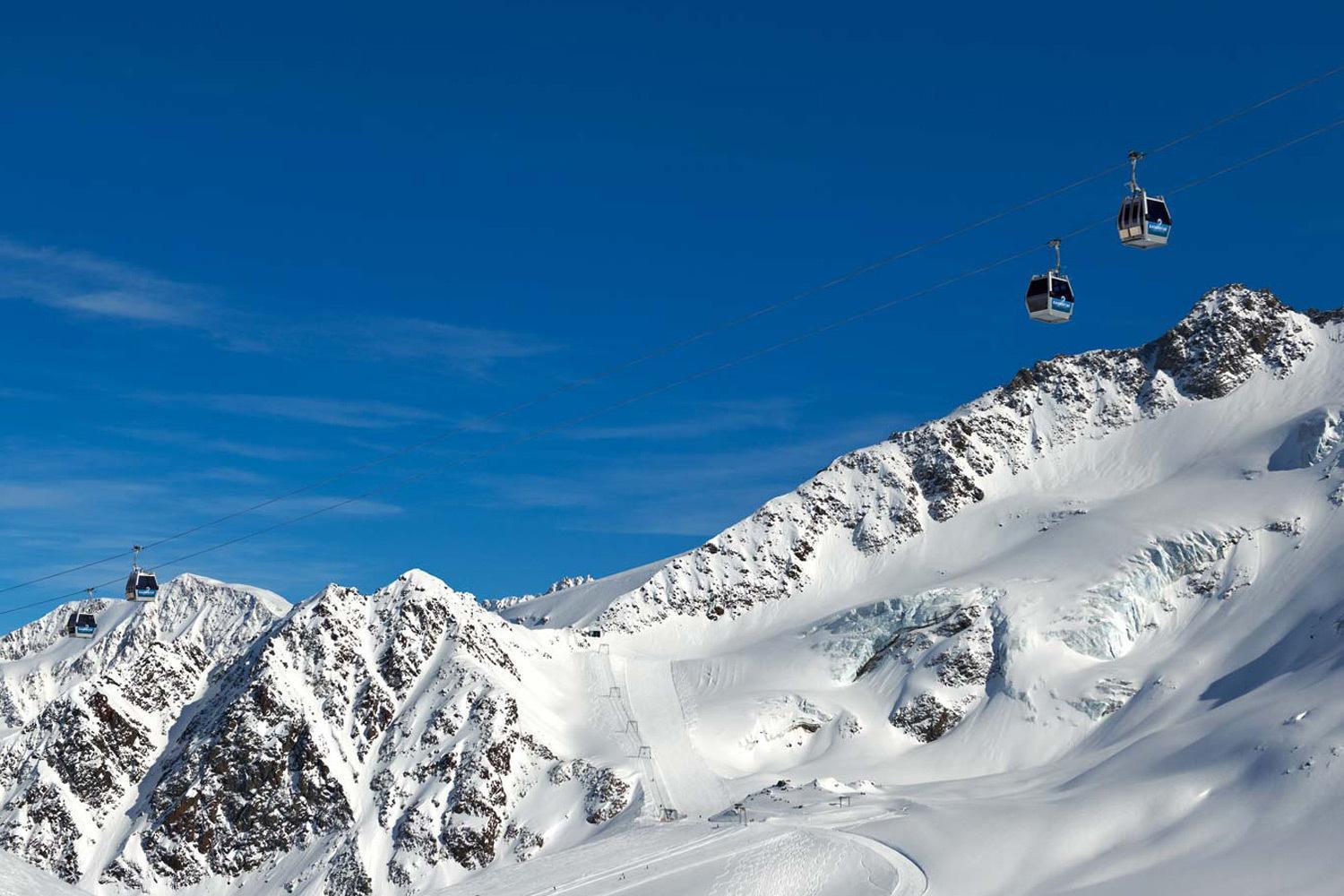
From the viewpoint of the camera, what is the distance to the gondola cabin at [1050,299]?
1860 inches

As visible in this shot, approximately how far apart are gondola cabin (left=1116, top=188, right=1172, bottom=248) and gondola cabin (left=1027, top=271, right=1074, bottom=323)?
11.5 feet

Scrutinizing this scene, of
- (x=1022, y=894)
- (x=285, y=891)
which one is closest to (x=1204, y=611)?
(x=1022, y=894)

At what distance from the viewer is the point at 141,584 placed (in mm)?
79875

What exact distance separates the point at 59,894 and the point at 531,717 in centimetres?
13439

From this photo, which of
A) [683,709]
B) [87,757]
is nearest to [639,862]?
[683,709]

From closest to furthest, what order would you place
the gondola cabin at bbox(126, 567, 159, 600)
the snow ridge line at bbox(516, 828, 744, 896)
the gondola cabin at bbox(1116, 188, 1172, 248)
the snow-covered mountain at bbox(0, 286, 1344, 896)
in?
the gondola cabin at bbox(1116, 188, 1172, 248)
the gondola cabin at bbox(126, 567, 159, 600)
the snow ridge line at bbox(516, 828, 744, 896)
the snow-covered mountain at bbox(0, 286, 1344, 896)

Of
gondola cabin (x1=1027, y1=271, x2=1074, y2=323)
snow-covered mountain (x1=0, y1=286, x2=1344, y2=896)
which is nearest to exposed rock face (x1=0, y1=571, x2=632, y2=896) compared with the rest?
snow-covered mountain (x1=0, y1=286, x2=1344, y2=896)

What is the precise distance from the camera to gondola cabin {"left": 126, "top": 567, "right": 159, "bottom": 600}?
259 feet

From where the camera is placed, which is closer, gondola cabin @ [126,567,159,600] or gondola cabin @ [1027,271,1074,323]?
gondola cabin @ [1027,271,1074,323]

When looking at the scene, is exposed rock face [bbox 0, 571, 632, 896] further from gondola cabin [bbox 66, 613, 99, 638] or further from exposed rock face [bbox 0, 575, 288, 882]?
gondola cabin [bbox 66, 613, 99, 638]

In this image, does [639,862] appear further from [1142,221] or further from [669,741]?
[1142,221]

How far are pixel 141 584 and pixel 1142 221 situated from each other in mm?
54799

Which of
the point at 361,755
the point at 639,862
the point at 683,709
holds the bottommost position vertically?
the point at 639,862

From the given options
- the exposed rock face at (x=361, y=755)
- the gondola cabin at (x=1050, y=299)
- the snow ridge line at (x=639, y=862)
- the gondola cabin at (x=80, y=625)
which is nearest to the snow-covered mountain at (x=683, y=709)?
the exposed rock face at (x=361, y=755)
